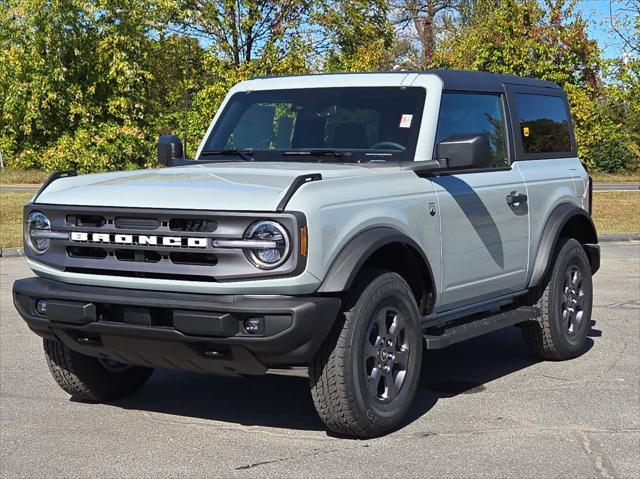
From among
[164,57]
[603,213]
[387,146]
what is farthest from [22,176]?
[387,146]

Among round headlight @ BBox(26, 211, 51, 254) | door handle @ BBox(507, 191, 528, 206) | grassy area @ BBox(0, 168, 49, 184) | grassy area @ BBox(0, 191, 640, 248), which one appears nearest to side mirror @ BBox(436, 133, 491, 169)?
door handle @ BBox(507, 191, 528, 206)

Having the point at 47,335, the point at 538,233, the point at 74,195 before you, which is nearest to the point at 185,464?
the point at 47,335

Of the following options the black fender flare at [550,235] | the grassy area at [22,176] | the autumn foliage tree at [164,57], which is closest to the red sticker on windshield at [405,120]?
the black fender flare at [550,235]

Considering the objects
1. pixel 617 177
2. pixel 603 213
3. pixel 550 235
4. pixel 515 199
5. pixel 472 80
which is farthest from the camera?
pixel 617 177

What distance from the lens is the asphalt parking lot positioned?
16.3 ft

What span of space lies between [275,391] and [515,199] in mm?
1995

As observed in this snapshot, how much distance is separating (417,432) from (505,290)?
1607 millimetres

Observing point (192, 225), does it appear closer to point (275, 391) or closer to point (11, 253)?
point (275, 391)

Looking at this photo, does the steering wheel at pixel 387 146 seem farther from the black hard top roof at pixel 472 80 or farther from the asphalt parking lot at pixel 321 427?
the asphalt parking lot at pixel 321 427

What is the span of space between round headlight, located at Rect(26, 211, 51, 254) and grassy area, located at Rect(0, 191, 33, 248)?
10.0m

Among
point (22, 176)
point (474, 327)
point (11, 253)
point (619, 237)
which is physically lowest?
point (22, 176)

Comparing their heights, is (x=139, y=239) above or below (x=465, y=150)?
below

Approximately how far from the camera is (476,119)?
22.6ft

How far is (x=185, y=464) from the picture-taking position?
4.98m
